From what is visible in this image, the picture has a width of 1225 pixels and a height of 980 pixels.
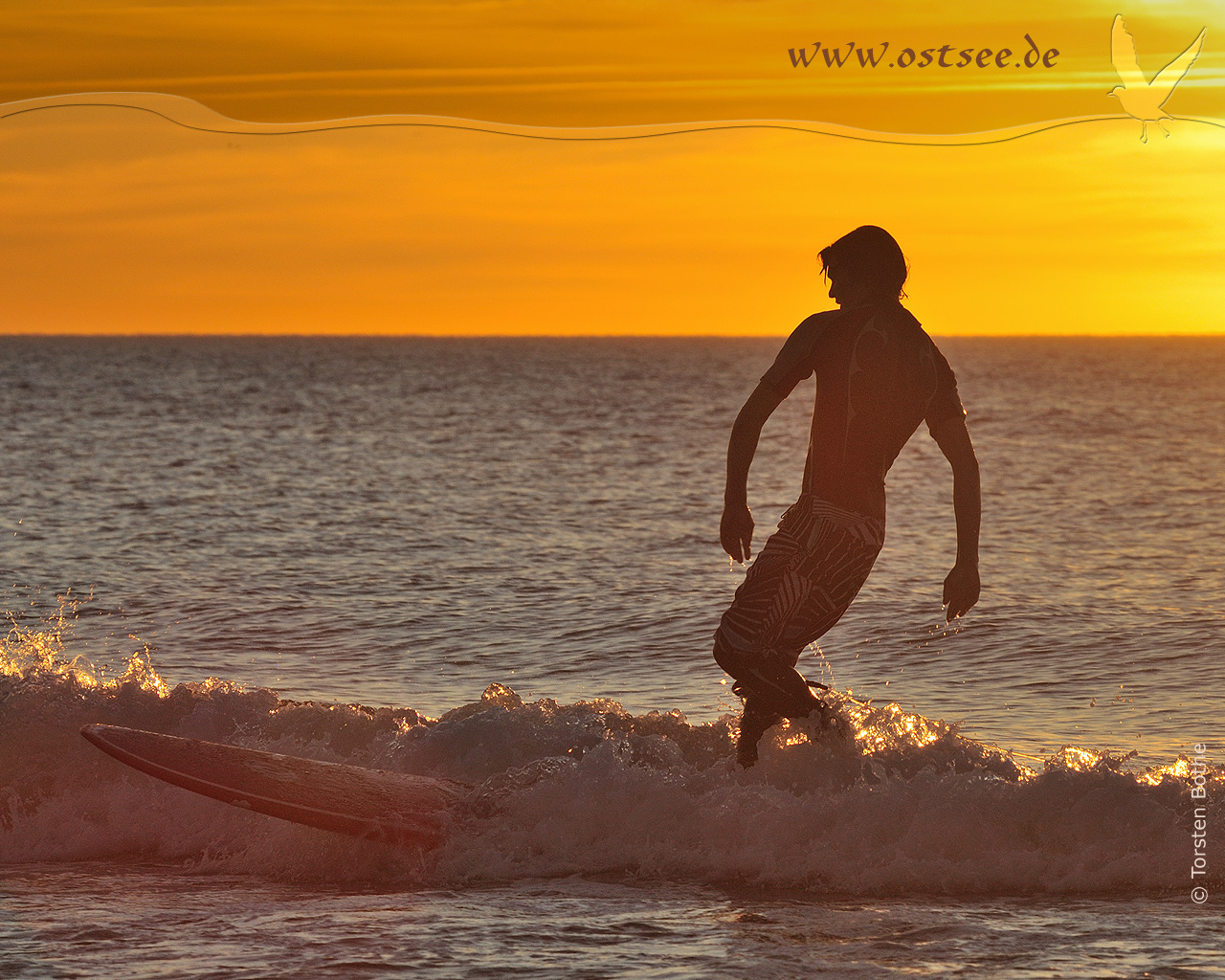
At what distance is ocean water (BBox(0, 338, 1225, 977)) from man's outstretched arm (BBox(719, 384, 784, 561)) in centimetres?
139

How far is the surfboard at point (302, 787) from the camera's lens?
554 cm

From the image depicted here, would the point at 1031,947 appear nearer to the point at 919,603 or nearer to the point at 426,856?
the point at 426,856

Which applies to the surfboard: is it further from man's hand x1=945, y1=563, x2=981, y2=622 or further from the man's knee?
man's hand x1=945, y1=563, x2=981, y2=622

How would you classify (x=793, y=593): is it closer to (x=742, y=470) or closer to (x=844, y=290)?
(x=742, y=470)

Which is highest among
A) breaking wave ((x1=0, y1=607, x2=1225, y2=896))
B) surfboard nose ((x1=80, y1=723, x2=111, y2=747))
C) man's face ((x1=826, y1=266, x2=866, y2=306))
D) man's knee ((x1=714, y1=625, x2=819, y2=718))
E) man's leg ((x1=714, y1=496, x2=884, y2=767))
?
man's face ((x1=826, y1=266, x2=866, y2=306))

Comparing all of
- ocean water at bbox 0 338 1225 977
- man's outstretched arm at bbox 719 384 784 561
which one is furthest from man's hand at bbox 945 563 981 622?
ocean water at bbox 0 338 1225 977

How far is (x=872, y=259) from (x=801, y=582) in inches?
52.5

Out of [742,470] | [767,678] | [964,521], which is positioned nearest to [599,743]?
[767,678]

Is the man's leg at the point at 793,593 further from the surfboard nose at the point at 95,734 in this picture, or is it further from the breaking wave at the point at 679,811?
the surfboard nose at the point at 95,734

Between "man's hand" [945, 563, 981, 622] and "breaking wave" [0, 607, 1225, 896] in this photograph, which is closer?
"man's hand" [945, 563, 981, 622]

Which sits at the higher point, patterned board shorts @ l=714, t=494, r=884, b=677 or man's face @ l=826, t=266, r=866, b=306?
A: man's face @ l=826, t=266, r=866, b=306

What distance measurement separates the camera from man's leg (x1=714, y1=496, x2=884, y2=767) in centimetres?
520

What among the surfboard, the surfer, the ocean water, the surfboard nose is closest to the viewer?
A: the ocean water

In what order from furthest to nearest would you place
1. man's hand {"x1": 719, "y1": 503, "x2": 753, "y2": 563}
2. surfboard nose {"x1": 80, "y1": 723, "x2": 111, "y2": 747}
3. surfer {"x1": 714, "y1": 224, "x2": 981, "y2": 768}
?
1. surfboard nose {"x1": 80, "y1": 723, "x2": 111, "y2": 747}
2. surfer {"x1": 714, "y1": 224, "x2": 981, "y2": 768}
3. man's hand {"x1": 719, "y1": 503, "x2": 753, "y2": 563}
